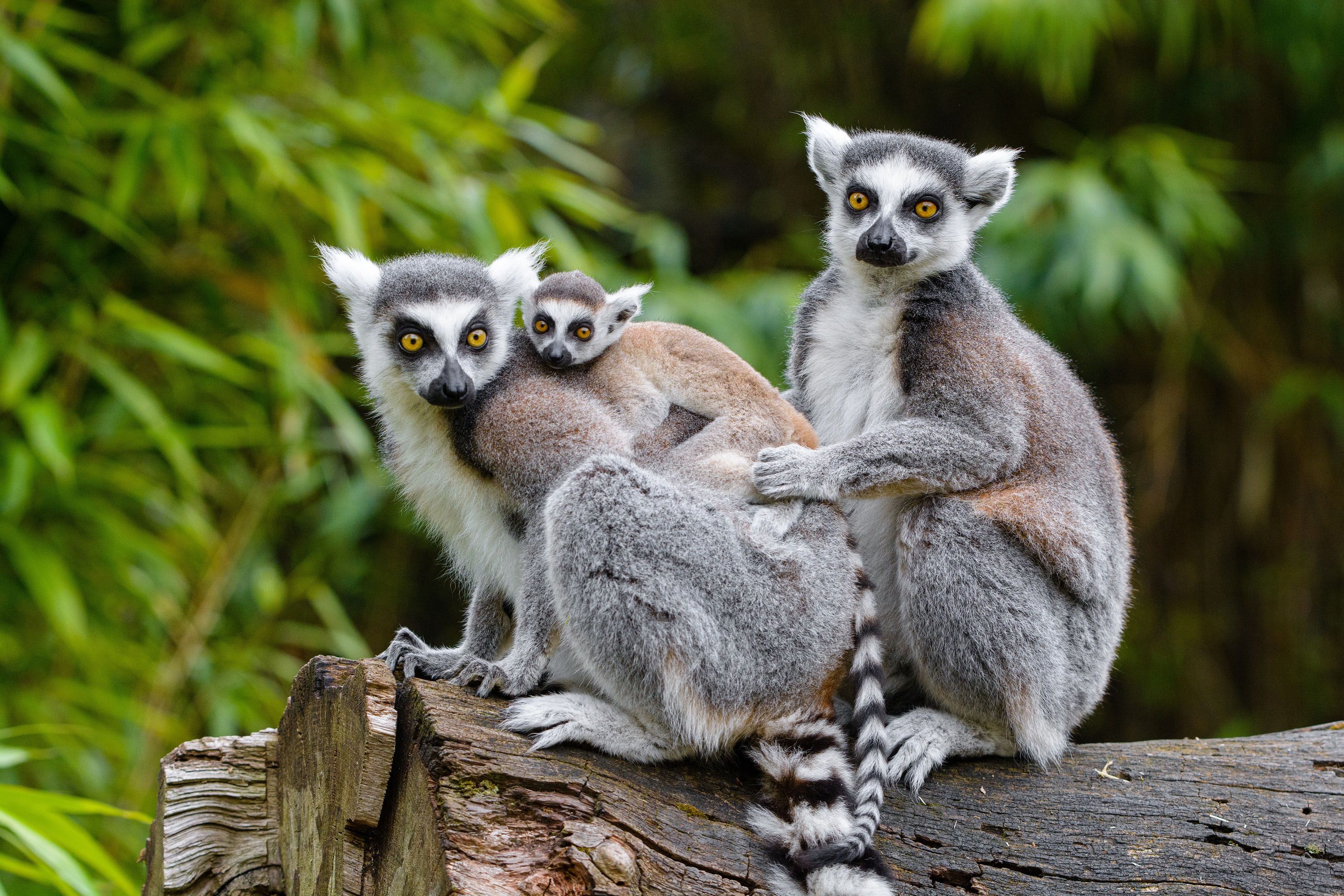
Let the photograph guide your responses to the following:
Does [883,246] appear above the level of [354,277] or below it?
above

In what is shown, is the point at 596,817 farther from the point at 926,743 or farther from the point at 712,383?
the point at 712,383

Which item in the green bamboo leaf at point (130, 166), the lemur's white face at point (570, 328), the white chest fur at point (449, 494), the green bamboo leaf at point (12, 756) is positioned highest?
the green bamboo leaf at point (130, 166)

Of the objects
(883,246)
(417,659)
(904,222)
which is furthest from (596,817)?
(904,222)

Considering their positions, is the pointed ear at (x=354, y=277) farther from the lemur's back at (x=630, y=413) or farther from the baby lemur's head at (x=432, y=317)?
the lemur's back at (x=630, y=413)

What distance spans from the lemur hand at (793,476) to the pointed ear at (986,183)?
1.20 meters

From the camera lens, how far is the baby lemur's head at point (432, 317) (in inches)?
128

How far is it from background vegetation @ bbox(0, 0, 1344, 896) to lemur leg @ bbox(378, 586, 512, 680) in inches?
44.0

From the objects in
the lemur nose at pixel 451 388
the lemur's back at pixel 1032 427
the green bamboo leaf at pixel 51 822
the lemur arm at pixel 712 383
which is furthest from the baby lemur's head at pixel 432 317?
the green bamboo leaf at pixel 51 822

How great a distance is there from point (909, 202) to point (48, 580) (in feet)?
13.1

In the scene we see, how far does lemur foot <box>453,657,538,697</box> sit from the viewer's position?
297 centimetres

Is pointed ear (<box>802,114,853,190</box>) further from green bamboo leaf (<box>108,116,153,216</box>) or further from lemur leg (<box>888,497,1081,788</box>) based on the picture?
green bamboo leaf (<box>108,116,153,216</box>)

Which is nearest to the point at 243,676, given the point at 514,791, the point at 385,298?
the point at 385,298

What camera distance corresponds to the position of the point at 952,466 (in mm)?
3420

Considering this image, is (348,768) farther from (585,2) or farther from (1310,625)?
(585,2)
